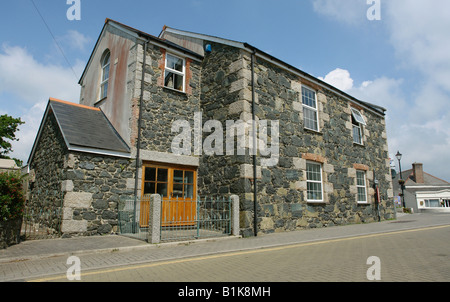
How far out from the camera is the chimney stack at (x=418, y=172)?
4487 centimetres

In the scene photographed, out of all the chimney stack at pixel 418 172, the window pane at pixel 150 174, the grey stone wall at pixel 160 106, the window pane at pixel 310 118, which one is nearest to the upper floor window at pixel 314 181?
the window pane at pixel 310 118

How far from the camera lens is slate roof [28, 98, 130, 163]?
9.73m

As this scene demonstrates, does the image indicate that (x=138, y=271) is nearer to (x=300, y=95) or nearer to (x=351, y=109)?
(x=300, y=95)

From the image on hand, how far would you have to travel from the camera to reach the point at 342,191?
47.5 feet

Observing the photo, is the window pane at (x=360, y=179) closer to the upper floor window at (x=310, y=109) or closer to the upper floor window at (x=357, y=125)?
the upper floor window at (x=357, y=125)

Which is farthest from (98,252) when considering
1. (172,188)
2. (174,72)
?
(174,72)

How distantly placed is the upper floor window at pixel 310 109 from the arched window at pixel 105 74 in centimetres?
912

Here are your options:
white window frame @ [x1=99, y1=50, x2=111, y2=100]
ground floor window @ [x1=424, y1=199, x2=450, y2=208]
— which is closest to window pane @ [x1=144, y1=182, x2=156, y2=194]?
white window frame @ [x1=99, y1=50, x2=111, y2=100]

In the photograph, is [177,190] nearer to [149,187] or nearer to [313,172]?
[149,187]

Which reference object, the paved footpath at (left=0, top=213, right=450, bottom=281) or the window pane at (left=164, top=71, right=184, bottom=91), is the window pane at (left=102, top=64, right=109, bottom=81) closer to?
the window pane at (left=164, top=71, right=184, bottom=91)

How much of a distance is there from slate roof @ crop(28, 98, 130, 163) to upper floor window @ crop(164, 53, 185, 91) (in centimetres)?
303

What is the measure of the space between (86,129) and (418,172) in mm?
49135

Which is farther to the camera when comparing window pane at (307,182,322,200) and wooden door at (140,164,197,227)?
window pane at (307,182,322,200)
